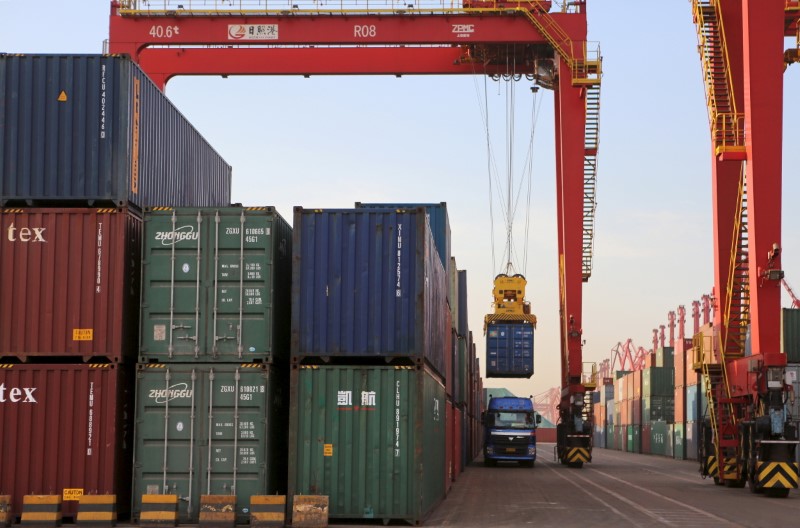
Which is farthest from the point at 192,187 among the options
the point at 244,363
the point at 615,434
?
the point at 615,434

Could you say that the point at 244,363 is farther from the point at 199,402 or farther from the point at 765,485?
the point at 765,485

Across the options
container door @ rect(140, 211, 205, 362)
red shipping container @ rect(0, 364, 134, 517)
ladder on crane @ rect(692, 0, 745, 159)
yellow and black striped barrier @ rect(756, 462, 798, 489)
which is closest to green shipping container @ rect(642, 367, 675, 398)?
ladder on crane @ rect(692, 0, 745, 159)

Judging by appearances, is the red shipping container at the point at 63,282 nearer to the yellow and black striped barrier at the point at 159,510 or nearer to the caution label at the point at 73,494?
the caution label at the point at 73,494

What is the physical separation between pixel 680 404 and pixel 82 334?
5053cm

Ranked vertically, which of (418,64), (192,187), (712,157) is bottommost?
(192,187)

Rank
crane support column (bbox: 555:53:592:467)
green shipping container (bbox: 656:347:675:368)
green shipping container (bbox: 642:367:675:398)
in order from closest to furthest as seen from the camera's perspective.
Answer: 1. crane support column (bbox: 555:53:592:467)
2. green shipping container (bbox: 642:367:675:398)
3. green shipping container (bbox: 656:347:675:368)

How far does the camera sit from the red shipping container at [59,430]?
1891cm

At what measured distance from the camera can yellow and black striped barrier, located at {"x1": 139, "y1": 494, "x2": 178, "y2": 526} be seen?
60.8 ft

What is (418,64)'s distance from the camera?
3697 cm

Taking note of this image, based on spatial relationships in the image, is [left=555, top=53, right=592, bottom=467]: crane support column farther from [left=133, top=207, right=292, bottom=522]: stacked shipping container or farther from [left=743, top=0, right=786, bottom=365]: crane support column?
[left=133, top=207, right=292, bottom=522]: stacked shipping container

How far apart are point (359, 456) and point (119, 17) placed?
21058 mm

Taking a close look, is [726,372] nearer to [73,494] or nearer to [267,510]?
[267,510]

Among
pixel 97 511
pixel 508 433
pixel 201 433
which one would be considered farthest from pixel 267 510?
pixel 508 433

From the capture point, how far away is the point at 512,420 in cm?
4406
